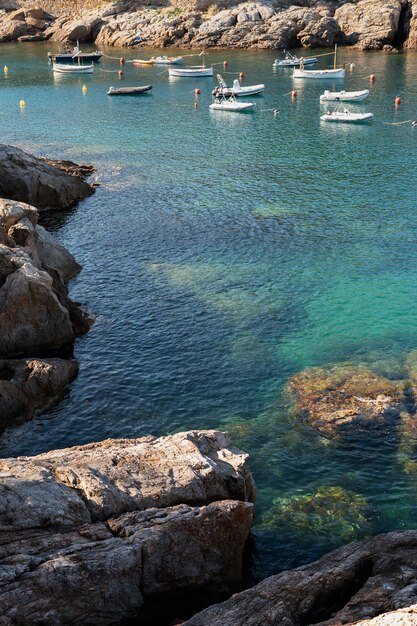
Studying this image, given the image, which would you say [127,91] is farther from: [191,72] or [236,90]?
[191,72]

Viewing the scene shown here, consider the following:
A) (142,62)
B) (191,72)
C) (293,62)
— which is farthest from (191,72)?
(293,62)

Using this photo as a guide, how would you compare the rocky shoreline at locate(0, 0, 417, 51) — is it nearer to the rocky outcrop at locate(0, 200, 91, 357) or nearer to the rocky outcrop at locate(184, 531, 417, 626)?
the rocky outcrop at locate(0, 200, 91, 357)

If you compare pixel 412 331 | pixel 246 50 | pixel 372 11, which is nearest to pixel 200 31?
pixel 246 50

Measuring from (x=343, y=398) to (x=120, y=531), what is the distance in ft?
55.1

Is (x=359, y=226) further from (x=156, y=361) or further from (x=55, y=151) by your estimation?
(x=55, y=151)

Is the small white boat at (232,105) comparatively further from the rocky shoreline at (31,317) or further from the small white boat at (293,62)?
the rocky shoreline at (31,317)

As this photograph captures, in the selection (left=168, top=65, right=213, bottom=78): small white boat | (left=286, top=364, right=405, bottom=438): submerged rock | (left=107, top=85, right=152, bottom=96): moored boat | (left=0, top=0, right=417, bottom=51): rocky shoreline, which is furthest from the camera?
(left=0, top=0, right=417, bottom=51): rocky shoreline

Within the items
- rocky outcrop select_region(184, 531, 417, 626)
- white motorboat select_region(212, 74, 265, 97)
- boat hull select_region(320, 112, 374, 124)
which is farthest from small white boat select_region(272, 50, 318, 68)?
rocky outcrop select_region(184, 531, 417, 626)

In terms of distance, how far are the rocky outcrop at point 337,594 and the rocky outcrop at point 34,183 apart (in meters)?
47.7

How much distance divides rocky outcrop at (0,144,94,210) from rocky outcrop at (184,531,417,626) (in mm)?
47668

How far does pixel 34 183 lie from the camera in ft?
209

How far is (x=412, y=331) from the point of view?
142ft

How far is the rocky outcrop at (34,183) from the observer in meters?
63.2

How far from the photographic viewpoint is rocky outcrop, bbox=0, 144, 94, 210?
63.2 metres
